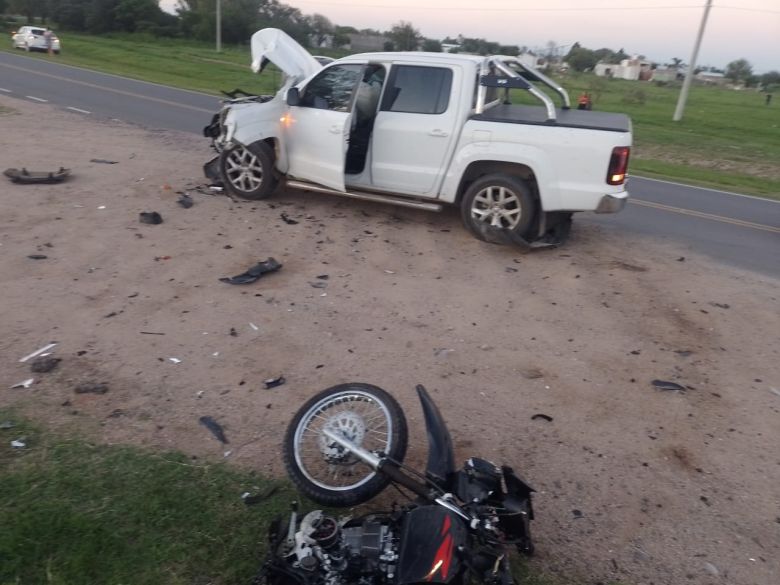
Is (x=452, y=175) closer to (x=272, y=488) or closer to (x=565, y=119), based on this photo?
(x=565, y=119)

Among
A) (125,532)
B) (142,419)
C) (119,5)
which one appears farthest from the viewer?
(119,5)

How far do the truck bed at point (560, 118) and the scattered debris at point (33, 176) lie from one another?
5.88 m

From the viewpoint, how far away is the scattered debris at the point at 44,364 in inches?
185

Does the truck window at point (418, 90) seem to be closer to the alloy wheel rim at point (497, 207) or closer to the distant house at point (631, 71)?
the alloy wheel rim at point (497, 207)

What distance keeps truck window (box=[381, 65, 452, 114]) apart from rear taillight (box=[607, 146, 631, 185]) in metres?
2.05

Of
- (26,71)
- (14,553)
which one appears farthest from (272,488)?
(26,71)

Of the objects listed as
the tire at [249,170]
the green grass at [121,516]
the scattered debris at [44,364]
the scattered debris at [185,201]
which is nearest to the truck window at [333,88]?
the tire at [249,170]

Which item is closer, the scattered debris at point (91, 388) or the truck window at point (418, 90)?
the scattered debris at point (91, 388)

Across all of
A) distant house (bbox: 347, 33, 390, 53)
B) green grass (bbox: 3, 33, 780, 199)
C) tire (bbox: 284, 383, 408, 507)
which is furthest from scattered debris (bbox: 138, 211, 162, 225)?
distant house (bbox: 347, 33, 390, 53)

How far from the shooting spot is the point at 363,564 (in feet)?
9.37

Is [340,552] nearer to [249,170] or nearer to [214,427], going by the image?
[214,427]

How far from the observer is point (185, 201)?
28.6 ft

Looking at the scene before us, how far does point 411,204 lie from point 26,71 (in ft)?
78.0

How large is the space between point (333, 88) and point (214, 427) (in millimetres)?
5500
